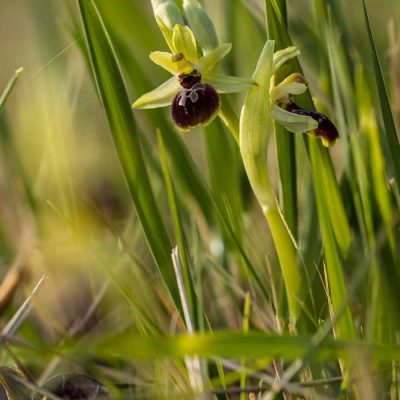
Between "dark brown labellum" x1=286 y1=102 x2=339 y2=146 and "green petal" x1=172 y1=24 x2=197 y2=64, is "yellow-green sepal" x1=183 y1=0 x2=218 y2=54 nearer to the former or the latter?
"green petal" x1=172 y1=24 x2=197 y2=64

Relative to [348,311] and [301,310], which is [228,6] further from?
[348,311]

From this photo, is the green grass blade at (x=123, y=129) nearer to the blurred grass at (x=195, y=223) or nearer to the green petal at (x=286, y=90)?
the blurred grass at (x=195, y=223)

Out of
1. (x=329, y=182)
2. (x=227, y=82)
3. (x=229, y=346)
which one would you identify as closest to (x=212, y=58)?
(x=227, y=82)

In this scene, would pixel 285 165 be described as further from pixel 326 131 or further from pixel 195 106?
pixel 195 106

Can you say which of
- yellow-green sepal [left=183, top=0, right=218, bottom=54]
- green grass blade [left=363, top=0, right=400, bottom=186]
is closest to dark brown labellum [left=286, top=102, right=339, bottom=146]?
green grass blade [left=363, top=0, right=400, bottom=186]

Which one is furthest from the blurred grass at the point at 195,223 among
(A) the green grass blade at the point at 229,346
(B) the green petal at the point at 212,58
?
(B) the green petal at the point at 212,58
